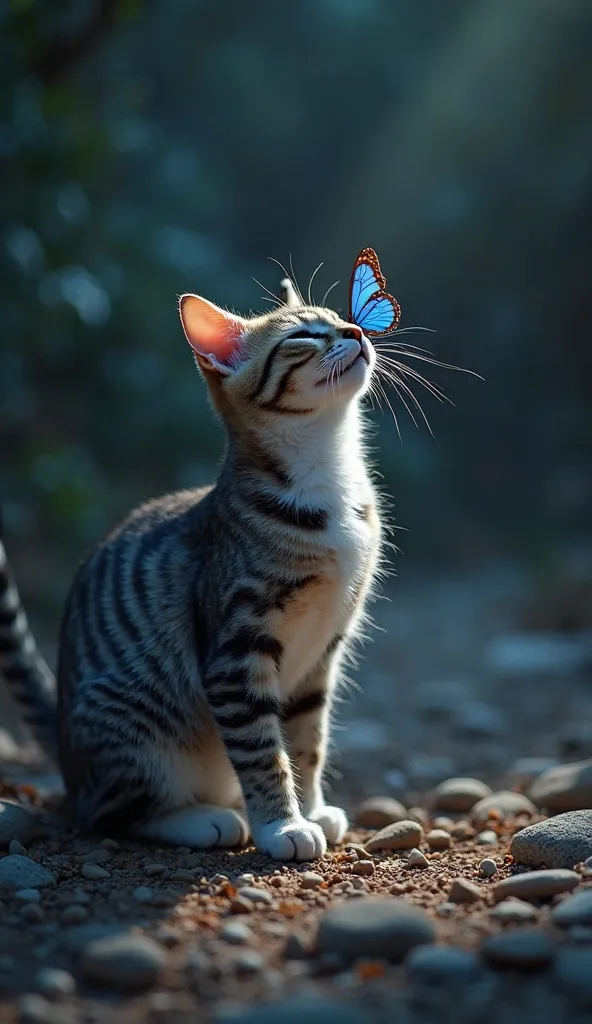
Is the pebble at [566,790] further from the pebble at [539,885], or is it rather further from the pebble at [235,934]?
the pebble at [235,934]

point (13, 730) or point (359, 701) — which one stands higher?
point (359, 701)

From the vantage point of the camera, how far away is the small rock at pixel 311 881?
2701mm

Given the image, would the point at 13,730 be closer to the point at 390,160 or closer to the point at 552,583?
the point at 552,583

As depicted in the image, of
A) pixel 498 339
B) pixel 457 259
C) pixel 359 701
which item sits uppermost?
pixel 457 259

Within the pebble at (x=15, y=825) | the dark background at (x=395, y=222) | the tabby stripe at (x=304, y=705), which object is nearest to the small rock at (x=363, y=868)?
the tabby stripe at (x=304, y=705)

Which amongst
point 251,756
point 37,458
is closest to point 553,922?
point 251,756

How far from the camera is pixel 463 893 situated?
2.54 m

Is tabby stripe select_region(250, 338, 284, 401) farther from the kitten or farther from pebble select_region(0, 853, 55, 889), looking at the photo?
pebble select_region(0, 853, 55, 889)

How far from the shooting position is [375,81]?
14.2 metres

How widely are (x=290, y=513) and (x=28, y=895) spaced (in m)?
1.24

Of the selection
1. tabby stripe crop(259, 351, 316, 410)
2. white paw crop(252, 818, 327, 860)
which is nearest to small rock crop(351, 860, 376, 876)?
white paw crop(252, 818, 327, 860)

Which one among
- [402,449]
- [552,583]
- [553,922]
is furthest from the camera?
[402,449]

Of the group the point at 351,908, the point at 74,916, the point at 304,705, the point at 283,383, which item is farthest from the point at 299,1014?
the point at 283,383

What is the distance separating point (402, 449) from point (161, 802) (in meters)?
8.59
